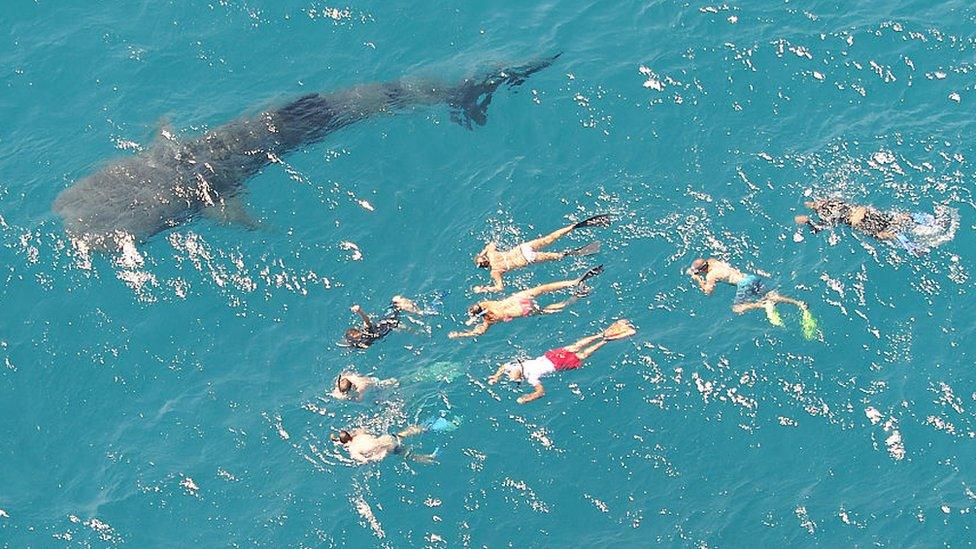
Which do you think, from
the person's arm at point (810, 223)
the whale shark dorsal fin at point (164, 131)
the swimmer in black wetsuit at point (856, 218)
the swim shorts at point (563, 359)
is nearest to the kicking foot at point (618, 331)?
the swim shorts at point (563, 359)

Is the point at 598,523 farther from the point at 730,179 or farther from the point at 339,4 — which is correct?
the point at 339,4

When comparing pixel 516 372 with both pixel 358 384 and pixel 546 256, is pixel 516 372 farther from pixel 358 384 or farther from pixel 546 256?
pixel 358 384

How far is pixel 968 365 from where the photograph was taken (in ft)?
82.9

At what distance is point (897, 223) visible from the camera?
89.2 ft

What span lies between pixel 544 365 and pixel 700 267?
17.1 feet

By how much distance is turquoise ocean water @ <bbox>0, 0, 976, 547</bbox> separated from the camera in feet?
79.4

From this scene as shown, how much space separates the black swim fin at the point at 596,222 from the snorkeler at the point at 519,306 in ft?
4.50

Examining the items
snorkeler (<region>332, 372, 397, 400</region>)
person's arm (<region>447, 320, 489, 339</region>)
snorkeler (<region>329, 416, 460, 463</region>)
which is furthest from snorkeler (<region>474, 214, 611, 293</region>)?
snorkeler (<region>329, 416, 460, 463</region>)

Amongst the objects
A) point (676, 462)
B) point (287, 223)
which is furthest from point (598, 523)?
point (287, 223)

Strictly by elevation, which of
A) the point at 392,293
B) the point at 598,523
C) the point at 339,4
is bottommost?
the point at 598,523

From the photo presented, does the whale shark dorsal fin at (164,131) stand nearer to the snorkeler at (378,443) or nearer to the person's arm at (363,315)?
the person's arm at (363,315)

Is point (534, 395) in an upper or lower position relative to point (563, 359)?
lower

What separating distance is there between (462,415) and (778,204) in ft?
36.3

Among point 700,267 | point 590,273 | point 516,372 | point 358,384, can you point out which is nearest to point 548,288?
point 590,273
